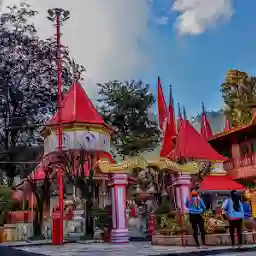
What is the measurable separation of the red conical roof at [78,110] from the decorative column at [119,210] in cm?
944

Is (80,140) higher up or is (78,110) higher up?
(78,110)

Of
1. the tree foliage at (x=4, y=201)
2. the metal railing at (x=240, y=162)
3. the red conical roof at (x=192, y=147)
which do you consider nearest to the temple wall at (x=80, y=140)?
the tree foliage at (x=4, y=201)

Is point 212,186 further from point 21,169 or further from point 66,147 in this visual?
point 21,169

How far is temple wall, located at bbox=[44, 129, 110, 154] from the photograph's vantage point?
88.4 ft

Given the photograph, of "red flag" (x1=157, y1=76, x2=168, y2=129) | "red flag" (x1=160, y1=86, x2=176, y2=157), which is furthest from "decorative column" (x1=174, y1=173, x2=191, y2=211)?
"red flag" (x1=157, y1=76, x2=168, y2=129)

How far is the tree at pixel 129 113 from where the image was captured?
4072 cm

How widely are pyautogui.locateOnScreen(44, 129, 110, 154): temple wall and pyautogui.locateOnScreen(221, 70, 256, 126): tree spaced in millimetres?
13746

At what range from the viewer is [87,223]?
21.1 m

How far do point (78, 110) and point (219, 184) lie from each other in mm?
10574

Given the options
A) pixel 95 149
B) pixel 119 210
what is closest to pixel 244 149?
pixel 95 149

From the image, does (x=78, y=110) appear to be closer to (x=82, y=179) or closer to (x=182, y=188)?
(x=82, y=179)

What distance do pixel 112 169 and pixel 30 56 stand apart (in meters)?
20.7

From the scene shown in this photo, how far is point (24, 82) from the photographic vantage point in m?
36.1

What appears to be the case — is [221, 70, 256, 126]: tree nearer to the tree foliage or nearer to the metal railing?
the metal railing
